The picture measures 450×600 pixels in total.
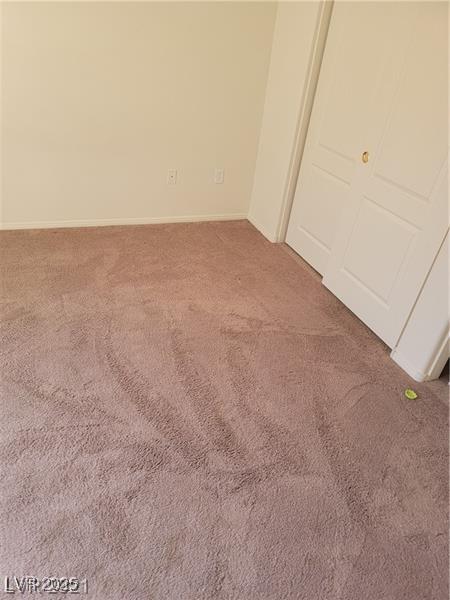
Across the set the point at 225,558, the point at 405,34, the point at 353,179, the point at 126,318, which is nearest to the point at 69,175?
the point at 126,318

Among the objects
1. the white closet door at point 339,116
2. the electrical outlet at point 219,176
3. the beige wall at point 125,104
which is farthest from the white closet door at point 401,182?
the electrical outlet at point 219,176

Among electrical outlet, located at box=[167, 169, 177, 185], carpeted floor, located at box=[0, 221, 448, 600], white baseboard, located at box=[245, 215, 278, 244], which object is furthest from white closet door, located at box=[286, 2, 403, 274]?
electrical outlet, located at box=[167, 169, 177, 185]

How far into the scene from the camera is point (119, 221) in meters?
3.33

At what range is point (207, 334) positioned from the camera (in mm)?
2236

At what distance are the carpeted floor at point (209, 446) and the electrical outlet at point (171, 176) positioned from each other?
1.03 metres

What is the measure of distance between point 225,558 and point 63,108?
2.82 meters

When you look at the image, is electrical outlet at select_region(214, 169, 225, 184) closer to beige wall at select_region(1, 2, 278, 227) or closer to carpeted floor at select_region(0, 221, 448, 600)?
beige wall at select_region(1, 2, 278, 227)

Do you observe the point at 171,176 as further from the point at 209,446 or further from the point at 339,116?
the point at 209,446

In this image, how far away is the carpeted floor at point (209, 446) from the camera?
1.26 meters

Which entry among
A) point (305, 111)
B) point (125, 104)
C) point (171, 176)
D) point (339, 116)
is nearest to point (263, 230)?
point (171, 176)

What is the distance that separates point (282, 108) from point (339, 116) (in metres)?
0.61

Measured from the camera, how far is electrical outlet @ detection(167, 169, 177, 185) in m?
3.27

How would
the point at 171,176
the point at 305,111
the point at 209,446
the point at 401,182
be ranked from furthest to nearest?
1. the point at 171,176
2. the point at 305,111
3. the point at 401,182
4. the point at 209,446

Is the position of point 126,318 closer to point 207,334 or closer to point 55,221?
point 207,334
